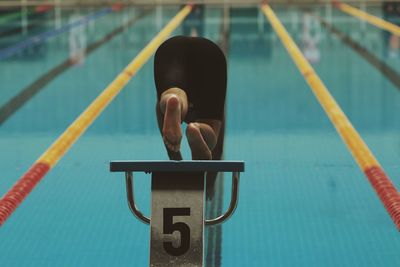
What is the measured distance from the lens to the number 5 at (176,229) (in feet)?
10.3

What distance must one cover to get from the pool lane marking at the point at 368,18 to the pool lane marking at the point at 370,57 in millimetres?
672

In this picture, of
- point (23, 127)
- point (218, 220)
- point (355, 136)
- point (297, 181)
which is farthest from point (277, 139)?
point (218, 220)

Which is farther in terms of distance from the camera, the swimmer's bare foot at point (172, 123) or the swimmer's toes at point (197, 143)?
the swimmer's toes at point (197, 143)

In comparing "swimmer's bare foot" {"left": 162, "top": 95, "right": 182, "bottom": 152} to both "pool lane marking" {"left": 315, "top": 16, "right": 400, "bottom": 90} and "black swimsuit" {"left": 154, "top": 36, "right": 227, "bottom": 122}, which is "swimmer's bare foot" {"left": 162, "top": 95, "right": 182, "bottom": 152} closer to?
"black swimsuit" {"left": 154, "top": 36, "right": 227, "bottom": 122}

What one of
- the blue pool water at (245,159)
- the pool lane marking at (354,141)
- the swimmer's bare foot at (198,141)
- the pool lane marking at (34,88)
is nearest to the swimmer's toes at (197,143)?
the swimmer's bare foot at (198,141)

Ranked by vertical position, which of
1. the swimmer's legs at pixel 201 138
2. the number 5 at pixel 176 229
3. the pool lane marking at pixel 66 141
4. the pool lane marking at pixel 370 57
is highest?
the swimmer's legs at pixel 201 138

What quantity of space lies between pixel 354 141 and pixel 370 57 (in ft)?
13.0

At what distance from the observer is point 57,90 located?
8.38 meters

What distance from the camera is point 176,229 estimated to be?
3.13 meters

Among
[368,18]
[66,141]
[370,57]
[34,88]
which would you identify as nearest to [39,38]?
[34,88]

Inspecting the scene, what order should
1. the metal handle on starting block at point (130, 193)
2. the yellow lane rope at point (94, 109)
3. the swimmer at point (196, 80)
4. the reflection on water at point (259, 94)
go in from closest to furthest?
the metal handle on starting block at point (130, 193) → the swimmer at point (196, 80) → the yellow lane rope at point (94, 109) → the reflection on water at point (259, 94)

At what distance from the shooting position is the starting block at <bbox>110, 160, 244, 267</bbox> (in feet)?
10.3

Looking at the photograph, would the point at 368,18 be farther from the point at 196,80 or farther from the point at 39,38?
the point at 196,80

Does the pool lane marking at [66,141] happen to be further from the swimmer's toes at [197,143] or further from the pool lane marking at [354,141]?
the pool lane marking at [354,141]
